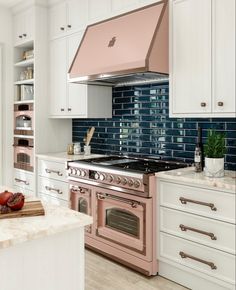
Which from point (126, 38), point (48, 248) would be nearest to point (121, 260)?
point (48, 248)

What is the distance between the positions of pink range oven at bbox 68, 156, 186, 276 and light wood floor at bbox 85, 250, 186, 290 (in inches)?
2.6

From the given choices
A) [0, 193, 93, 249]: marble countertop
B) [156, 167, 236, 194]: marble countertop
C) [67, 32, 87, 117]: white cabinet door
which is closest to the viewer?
[0, 193, 93, 249]: marble countertop

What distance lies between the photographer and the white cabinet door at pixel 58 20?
4.16 m

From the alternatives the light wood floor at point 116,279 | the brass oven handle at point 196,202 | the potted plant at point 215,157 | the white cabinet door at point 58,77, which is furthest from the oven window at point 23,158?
the potted plant at point 215,157

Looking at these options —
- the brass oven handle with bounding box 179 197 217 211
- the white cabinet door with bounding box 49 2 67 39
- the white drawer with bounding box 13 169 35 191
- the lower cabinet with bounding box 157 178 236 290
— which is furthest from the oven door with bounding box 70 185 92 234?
the white cabinet door with bounding box 49 2 67 39

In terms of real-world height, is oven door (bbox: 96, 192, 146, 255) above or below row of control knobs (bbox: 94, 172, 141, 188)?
below

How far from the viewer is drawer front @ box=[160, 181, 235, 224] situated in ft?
7.82

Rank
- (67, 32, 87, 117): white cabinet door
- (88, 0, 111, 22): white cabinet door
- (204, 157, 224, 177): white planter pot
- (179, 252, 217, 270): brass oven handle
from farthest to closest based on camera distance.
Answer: (67, 32, 87, 117): white cabinet door, (88, 0, 111, 22): white cabinet door, (204, 157, 224, 177): white planter pot, (179, 252, 217, 270): brass oven handle

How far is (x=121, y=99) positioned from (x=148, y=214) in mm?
1654

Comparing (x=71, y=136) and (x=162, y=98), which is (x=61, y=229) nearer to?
(x=162, y=98)

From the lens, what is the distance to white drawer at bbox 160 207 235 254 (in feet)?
7.85

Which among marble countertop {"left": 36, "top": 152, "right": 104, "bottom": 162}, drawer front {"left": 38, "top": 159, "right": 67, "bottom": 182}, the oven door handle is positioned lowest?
the oven door handle

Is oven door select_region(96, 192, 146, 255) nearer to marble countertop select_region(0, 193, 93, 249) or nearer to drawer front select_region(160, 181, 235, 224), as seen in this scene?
drawer front select_region(160, 181, 235, 224)

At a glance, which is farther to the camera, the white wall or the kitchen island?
the white wall
